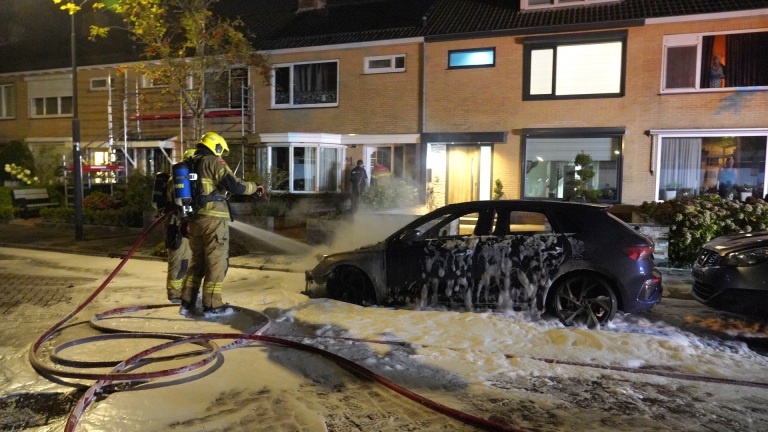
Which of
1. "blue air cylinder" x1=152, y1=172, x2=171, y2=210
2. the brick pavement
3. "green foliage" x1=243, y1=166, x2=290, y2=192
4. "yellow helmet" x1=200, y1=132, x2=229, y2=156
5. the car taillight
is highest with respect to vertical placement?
"yellow helmet" x1=200, y1=132, x2=229, y2=156

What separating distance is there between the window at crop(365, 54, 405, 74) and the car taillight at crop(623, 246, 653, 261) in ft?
40.8

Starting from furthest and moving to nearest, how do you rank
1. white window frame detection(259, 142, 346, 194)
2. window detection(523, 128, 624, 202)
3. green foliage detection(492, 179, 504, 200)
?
white window frame detection(259, 142, 346, 194) → green foliage detection(492, 179, 504, 200) → window detection(523, 128, 624, 202)

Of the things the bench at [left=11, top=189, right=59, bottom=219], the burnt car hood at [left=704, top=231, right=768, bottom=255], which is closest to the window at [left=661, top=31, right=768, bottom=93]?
the burnt car hood at [left=704, top=231, right=768, bottom=255]

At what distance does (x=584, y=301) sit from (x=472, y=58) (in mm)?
11687

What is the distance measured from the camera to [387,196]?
14.3 metres

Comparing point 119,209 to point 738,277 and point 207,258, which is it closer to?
point 207,258

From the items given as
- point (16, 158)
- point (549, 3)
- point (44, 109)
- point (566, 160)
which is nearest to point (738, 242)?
point (566, 160)

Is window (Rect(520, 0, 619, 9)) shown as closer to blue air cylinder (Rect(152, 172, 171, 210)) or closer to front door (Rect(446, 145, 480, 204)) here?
front door (Rect(446, 145, 480, 204))

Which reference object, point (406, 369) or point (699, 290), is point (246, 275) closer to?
point (406, 369)

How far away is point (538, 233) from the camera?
22.4 feet

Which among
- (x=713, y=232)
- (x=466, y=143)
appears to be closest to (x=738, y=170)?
(x=713, y=232)

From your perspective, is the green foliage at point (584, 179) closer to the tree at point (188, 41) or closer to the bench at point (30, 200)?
the tree at point (188, 41)

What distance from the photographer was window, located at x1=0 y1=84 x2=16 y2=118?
80.3ft

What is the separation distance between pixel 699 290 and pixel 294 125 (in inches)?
583
